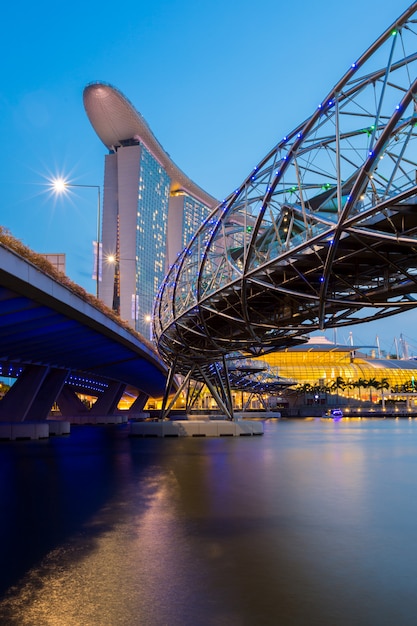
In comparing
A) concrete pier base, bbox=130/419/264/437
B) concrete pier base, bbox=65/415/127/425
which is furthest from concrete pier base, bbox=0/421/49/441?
concrete pier base, bbox=65/415/127/425

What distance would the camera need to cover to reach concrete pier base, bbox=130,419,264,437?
4747 centimetres

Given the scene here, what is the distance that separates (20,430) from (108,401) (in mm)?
48999

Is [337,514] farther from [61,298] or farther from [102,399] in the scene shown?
[102,399]

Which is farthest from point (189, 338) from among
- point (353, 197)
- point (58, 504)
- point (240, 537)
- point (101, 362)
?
point (240, 537)

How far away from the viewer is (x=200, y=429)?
4784cm

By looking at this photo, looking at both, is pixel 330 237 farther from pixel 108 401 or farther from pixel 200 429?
pixel 108 401

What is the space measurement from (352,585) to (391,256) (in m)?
18.8

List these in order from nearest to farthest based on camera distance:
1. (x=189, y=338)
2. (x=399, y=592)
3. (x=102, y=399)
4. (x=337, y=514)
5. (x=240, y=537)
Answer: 1. (x=399, y=592)
2. (x=240, y=537)
3. (x=337, y=514)
4. (x=189, y=338)
5. (x=102, y=399)

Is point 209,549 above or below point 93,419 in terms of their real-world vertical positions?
below

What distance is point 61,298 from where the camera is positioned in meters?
28.2

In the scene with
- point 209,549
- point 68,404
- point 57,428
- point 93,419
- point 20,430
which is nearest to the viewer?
point 209,549

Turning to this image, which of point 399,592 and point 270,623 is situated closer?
point 270,623

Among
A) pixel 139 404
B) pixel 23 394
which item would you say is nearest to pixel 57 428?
pixel 23 394

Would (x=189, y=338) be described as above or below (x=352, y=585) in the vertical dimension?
above
